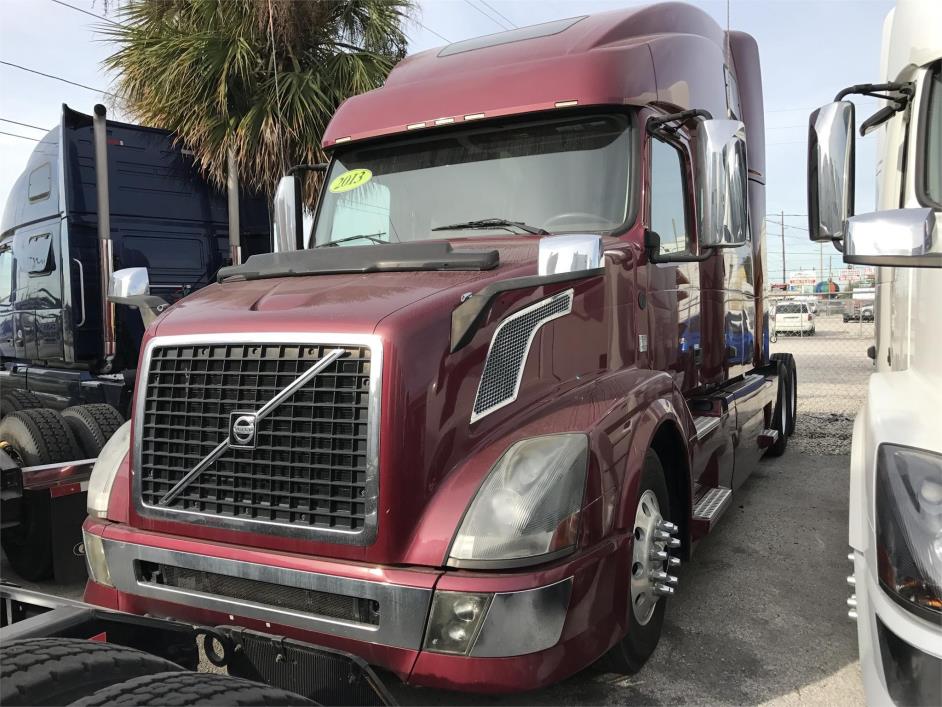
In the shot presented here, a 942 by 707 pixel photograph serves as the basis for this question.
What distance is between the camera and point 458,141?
3896mm

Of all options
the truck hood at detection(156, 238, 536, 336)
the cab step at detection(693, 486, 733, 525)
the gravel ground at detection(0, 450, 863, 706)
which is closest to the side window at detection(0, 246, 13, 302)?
the gravel ground at detection(0, 450, 863, 706)

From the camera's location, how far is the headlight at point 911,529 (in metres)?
1.83

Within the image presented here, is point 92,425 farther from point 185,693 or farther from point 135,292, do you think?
point 185,693

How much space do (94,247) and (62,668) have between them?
569 centimetres

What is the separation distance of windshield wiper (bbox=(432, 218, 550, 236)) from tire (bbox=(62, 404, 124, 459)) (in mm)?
2753

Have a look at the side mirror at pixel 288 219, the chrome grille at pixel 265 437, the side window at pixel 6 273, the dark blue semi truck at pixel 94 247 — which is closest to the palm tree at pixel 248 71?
the dark blue semi truck at pixel 94 247

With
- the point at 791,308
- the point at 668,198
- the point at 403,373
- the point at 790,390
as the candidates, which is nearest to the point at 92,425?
the point at 403,373

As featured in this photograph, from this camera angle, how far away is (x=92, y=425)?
192 inches

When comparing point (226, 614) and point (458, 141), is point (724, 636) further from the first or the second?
point (458, 141)

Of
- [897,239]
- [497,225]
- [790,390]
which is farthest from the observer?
[790,390]

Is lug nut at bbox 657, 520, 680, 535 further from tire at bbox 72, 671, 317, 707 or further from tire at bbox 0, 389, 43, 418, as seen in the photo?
tire at bbox 0, 389, 43, 418

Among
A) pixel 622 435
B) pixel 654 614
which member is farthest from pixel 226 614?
pixel 654 614

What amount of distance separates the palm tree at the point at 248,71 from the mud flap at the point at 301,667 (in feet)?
23.3

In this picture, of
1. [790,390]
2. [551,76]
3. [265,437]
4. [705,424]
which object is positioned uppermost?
[551,76]
